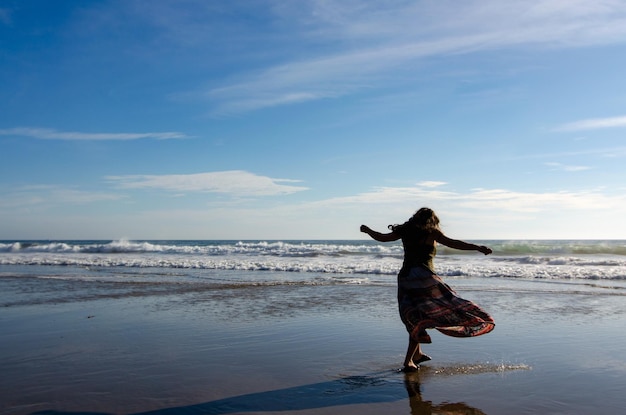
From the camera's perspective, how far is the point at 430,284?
21.4ft

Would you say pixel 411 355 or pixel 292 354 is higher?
pixel 411 355

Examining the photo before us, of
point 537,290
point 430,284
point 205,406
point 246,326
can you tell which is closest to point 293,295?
point 246,326

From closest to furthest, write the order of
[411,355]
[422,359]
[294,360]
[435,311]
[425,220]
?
[435,311] → [411,355] → [425,220] → [422,359] → [294,360]

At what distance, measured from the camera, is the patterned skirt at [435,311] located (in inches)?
253

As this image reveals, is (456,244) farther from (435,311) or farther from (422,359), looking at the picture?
(422,359)

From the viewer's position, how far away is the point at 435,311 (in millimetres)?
6434

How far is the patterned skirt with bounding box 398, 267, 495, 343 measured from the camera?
6.42 meters

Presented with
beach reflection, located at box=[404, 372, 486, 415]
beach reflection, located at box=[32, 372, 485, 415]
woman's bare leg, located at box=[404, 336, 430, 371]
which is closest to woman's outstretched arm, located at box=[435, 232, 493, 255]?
woman's bare leg, located at box=[404, 336, 430, 371]

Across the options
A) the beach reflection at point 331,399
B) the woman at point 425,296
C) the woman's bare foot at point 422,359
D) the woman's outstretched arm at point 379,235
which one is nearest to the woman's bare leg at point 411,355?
the woman at point 425,296

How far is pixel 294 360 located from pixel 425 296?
79.4 inches

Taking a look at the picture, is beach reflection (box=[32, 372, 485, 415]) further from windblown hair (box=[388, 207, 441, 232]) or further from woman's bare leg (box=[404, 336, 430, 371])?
windblown hair (box=[388, 207, 441, 232])

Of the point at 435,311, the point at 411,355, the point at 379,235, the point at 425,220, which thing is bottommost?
the point at 411,355

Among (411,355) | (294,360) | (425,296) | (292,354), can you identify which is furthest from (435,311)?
(292,354)

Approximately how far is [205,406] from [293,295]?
9.03m
